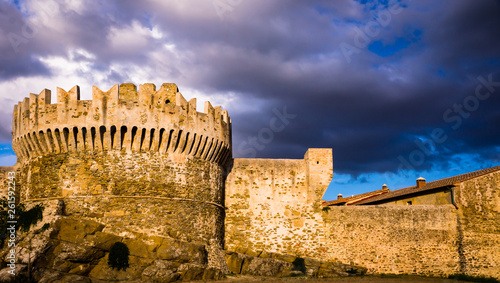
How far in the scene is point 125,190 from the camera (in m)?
17.9

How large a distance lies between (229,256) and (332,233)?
15.9ft

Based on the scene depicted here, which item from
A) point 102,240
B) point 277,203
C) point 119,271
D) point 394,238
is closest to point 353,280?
point 394,238

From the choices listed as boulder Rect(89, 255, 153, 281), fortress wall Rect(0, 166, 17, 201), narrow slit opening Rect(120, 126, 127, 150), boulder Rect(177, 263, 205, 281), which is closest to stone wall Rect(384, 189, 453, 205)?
boulder Rect(177, 263, 205, 281)

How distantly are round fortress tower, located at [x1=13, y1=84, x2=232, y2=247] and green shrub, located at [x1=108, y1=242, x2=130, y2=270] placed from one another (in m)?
0.79

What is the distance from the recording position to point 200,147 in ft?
64.1

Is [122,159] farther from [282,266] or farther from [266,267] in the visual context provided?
[282,266]

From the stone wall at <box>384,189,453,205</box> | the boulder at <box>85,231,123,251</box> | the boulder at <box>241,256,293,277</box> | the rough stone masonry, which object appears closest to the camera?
the boulder at <box>85,231,123,251</box>

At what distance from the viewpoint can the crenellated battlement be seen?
716 inches

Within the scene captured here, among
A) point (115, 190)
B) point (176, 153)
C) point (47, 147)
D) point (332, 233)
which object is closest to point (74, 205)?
point (115, 190)

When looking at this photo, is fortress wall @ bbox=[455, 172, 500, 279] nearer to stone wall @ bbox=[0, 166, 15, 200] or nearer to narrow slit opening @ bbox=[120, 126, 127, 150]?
narrow slit opening @ bbox=[120, 126, 127, 150]

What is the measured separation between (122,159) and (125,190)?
1197mm

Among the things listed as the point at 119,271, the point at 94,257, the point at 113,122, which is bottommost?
the point at 119,271

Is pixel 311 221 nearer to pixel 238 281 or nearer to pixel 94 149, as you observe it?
pixel 238 281

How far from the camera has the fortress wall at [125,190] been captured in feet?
57.7
